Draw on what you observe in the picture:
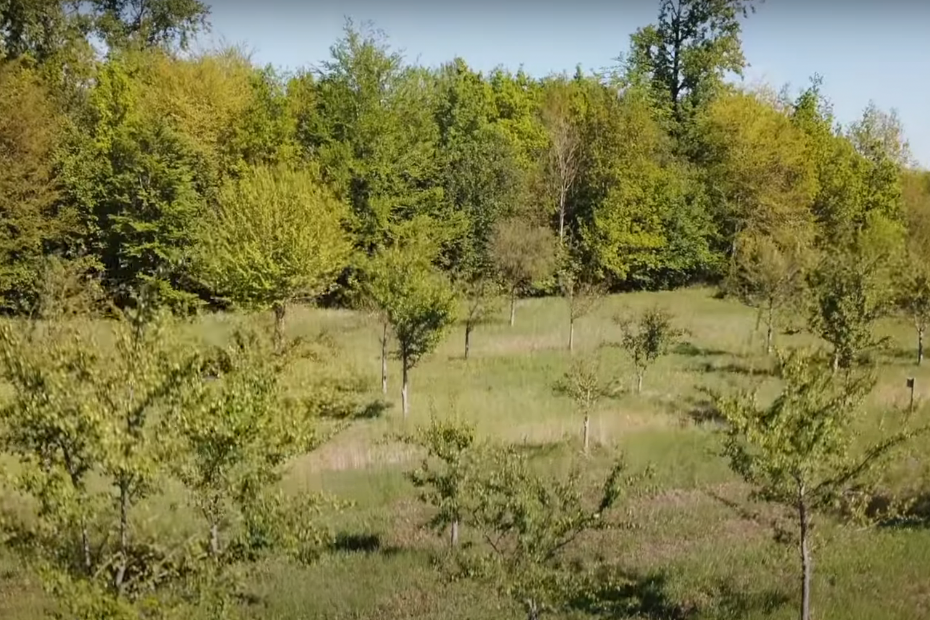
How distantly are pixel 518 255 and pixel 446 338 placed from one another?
11.8 meters

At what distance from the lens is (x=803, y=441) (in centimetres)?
1258

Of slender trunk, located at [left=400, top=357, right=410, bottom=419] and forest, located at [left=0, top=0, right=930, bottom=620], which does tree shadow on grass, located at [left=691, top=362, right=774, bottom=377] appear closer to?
forest, located at [left=0, top=0, right=930, bottom=620]

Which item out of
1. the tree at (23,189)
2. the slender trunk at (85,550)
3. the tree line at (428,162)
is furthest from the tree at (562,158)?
the slender trunk at (85,550)

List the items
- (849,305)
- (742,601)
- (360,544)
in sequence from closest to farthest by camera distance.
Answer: (742,601) < (360,544) < (849,305)

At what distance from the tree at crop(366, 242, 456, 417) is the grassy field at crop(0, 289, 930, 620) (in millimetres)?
2156

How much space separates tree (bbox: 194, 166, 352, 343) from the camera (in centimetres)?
3175

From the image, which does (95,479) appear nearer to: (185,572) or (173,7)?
(185,572)

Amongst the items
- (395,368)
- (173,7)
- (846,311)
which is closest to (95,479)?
(395,368)

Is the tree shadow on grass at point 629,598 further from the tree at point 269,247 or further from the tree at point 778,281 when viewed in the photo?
the tree at point 778,281

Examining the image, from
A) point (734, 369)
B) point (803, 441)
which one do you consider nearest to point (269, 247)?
point (734, 369)

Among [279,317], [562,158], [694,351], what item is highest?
[562,158]

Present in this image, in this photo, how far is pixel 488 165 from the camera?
169 ft

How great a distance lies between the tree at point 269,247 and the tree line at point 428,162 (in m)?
0.41

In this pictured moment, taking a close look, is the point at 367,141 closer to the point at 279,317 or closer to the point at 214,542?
the point at 279,317
